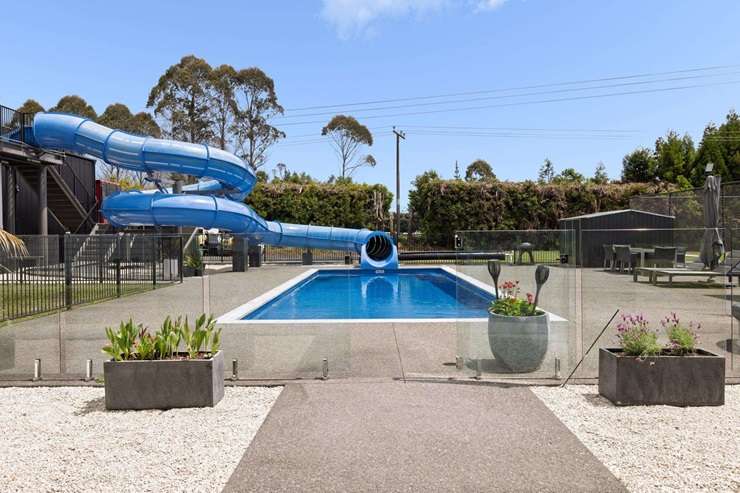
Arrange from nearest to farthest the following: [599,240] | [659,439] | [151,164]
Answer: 1. [659,439]
2. [599,240]
3. [151,164]

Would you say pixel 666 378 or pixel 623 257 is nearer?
pixel 666 378

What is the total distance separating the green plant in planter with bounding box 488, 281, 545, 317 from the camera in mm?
5398

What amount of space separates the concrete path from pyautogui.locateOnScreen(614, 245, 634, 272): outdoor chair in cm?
327

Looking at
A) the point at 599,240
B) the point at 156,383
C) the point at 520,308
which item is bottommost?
the point at 156,383

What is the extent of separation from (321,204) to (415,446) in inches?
1127

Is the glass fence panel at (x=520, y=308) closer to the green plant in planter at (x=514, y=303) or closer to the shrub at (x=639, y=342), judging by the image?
the green plant in planter at (x=514, y=303)

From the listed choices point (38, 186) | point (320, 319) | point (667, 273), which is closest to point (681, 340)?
point (667, 273)

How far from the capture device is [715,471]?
3207 millimetres

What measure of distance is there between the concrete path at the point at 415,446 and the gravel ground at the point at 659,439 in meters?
0.15

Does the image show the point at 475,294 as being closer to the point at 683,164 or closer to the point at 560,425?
the point at 560,425

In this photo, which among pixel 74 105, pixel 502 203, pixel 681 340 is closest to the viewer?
pixel 681 340

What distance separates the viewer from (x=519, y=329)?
5.32 meters

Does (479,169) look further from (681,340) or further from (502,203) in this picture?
(681,340)

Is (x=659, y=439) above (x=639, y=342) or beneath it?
beneath
